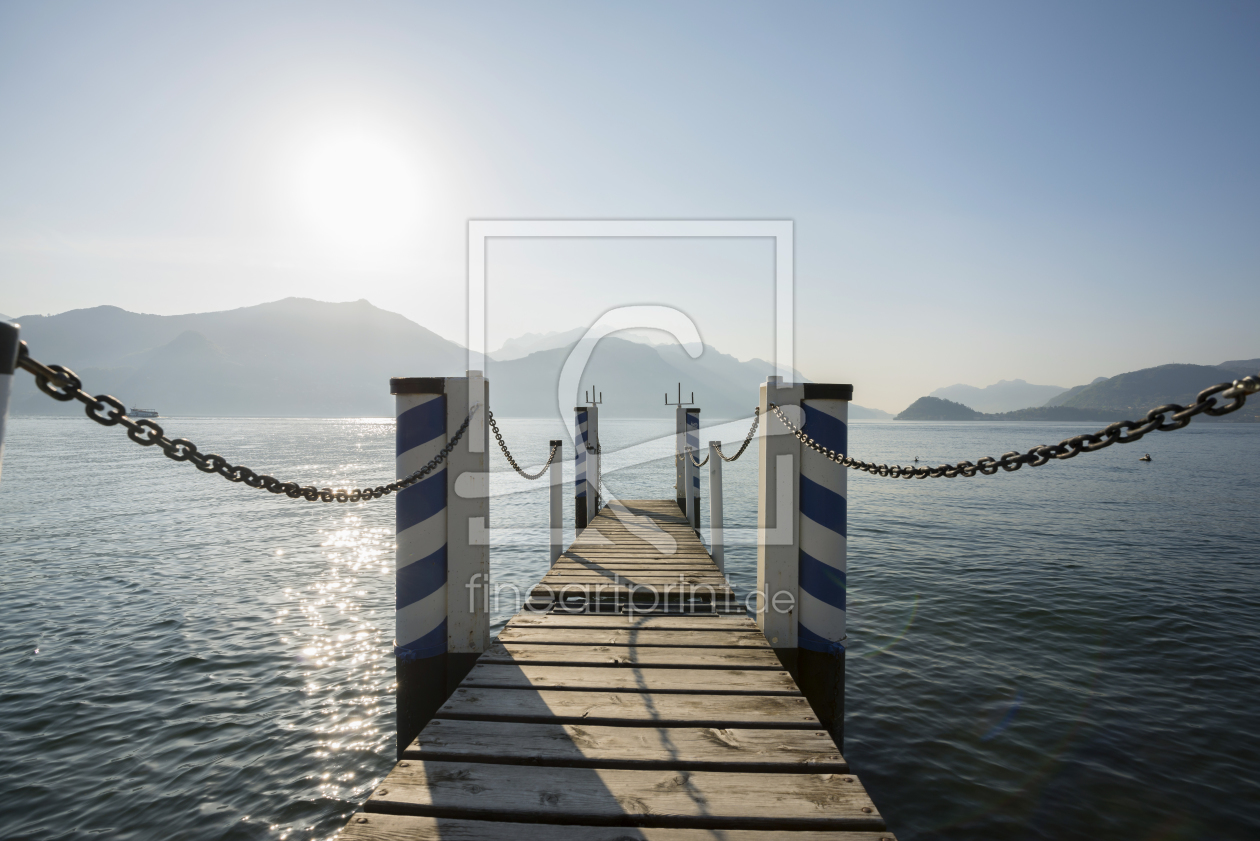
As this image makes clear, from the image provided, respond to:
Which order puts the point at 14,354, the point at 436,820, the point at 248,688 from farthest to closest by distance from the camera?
the point at 248,688
the point at 436,820
the point at 14,354

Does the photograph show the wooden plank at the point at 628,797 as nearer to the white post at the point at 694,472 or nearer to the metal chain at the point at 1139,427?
the metal chain at the point at 1139,427

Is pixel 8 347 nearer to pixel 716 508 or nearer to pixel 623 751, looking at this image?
pixel 623 751

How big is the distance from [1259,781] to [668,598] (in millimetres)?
5162

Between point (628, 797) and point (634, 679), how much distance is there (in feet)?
3.52

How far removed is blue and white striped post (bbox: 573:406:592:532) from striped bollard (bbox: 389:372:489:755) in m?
5.25

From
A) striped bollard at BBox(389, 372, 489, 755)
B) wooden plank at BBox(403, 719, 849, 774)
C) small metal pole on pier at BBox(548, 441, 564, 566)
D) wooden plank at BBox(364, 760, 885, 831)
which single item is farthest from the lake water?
wooden plank at BBox(364, 760, 885, 831)

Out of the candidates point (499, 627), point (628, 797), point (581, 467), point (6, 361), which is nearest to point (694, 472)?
point (581, 467)

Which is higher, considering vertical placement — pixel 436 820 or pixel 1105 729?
pixel 436 820

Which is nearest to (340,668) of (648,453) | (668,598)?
(668,598)

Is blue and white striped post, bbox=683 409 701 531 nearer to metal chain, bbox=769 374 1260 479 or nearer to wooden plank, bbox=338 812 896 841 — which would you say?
metal chain, bbox=769 374 1260 479

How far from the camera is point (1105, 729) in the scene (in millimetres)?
5352

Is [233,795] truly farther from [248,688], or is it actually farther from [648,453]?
[648,453]

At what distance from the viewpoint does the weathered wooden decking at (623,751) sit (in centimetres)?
205

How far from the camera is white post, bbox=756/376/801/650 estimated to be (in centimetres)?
365
